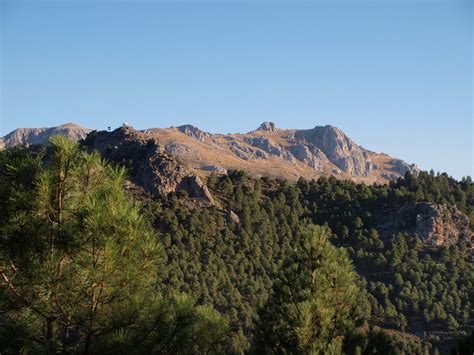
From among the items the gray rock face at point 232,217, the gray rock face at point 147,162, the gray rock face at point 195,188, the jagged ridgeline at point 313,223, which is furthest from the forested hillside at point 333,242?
the gray rock face at point 147,162

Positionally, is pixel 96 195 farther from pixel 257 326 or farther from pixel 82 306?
pixel 257 326

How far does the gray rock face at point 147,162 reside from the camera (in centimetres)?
15525

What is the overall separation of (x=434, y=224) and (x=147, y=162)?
97.2 metres

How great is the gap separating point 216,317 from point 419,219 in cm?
15272

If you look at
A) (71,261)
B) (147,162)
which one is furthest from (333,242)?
(71,261)

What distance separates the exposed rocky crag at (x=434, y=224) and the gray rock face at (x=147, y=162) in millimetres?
76579

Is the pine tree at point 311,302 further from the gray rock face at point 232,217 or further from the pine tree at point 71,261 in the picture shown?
the gray rock face at point 232,217

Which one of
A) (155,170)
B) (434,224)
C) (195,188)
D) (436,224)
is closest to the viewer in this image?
(434,224)

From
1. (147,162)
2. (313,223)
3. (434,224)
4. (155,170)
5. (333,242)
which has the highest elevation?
(147,162)

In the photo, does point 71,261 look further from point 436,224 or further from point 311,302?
point 436,224

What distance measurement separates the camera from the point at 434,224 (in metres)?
152

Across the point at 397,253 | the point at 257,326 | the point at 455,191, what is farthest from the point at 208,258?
the point at 257,326

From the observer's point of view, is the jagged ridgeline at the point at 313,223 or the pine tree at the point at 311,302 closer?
the pine tree at the point at 311,302

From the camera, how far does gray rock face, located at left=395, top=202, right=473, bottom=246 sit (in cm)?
15262
